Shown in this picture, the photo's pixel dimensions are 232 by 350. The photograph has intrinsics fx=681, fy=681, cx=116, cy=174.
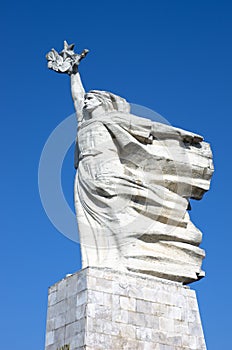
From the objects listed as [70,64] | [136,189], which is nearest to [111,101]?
[70,64]

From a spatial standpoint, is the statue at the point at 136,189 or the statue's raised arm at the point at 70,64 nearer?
the statue at the point at 136,189

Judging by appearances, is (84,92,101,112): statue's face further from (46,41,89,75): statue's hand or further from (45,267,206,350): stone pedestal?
(45,267,206,350): stone pedestal

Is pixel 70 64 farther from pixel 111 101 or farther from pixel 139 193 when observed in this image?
pixel 139 193

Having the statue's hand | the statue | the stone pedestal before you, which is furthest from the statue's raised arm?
the stone pedestal

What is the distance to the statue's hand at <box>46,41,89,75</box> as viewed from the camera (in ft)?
52.0

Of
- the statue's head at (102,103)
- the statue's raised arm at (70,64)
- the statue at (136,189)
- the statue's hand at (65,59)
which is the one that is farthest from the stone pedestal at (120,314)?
the statue's hand at (65,59)

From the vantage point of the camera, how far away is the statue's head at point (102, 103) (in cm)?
1465

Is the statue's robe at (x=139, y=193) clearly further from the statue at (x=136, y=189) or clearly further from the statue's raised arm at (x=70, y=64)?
the statue's raised arm at (x=70, y=64)

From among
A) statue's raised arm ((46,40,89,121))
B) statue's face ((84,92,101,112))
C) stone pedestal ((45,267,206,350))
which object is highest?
statue's raised arm ((46,40,89,121))

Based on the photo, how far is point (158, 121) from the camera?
573 inches

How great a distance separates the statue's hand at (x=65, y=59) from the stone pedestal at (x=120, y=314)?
5.33 metres

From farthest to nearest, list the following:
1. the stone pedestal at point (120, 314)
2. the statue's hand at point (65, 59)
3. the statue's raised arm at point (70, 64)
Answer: the statue's hand at point (65, 59)
the statue's raised arm at point (70, 64)
the stone pedestal at point (120, 314)

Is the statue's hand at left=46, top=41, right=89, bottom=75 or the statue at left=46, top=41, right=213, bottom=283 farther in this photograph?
Result: the statue's hand at left=46, top=41, right=89, bottom=75

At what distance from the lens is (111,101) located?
14.8 m
